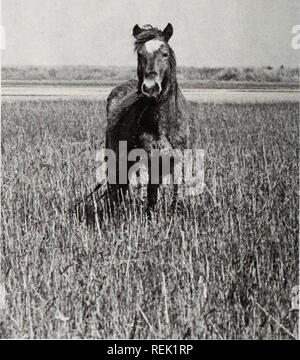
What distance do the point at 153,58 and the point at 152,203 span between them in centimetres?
138

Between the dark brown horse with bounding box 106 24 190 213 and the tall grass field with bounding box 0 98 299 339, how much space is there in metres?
0.60

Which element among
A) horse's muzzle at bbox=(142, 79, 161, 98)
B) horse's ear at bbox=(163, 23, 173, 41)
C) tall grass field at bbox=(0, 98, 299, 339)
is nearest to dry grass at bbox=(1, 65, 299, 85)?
tall grass field at bbox=(0, 98, 299, 339)

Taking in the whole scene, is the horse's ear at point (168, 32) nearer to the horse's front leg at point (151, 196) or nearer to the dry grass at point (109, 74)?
the horse's front leg at point (151, 196)

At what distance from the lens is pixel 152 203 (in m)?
5.78

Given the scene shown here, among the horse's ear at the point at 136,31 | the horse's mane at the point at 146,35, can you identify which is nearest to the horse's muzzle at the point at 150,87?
the horse's mane at the point at 146,35

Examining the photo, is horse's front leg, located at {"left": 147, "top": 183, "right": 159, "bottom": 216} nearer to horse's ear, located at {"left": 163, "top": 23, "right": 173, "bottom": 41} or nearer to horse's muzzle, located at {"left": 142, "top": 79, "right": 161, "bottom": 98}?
horse's muzzle, located at {"left": 142, "top": 79, "right": 161, "bottom": 98}

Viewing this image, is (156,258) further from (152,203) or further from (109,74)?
(109,74)

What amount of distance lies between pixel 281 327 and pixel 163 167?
2261 mm

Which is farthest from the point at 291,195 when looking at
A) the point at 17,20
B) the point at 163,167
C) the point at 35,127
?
the point at 35,127

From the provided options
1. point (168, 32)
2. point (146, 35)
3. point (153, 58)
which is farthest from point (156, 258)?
point (168, 32)

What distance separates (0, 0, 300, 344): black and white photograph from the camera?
12.8 ft

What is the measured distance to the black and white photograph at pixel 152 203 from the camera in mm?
3902

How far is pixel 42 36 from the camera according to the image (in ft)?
23.6

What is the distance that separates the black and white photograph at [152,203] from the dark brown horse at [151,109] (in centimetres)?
1
